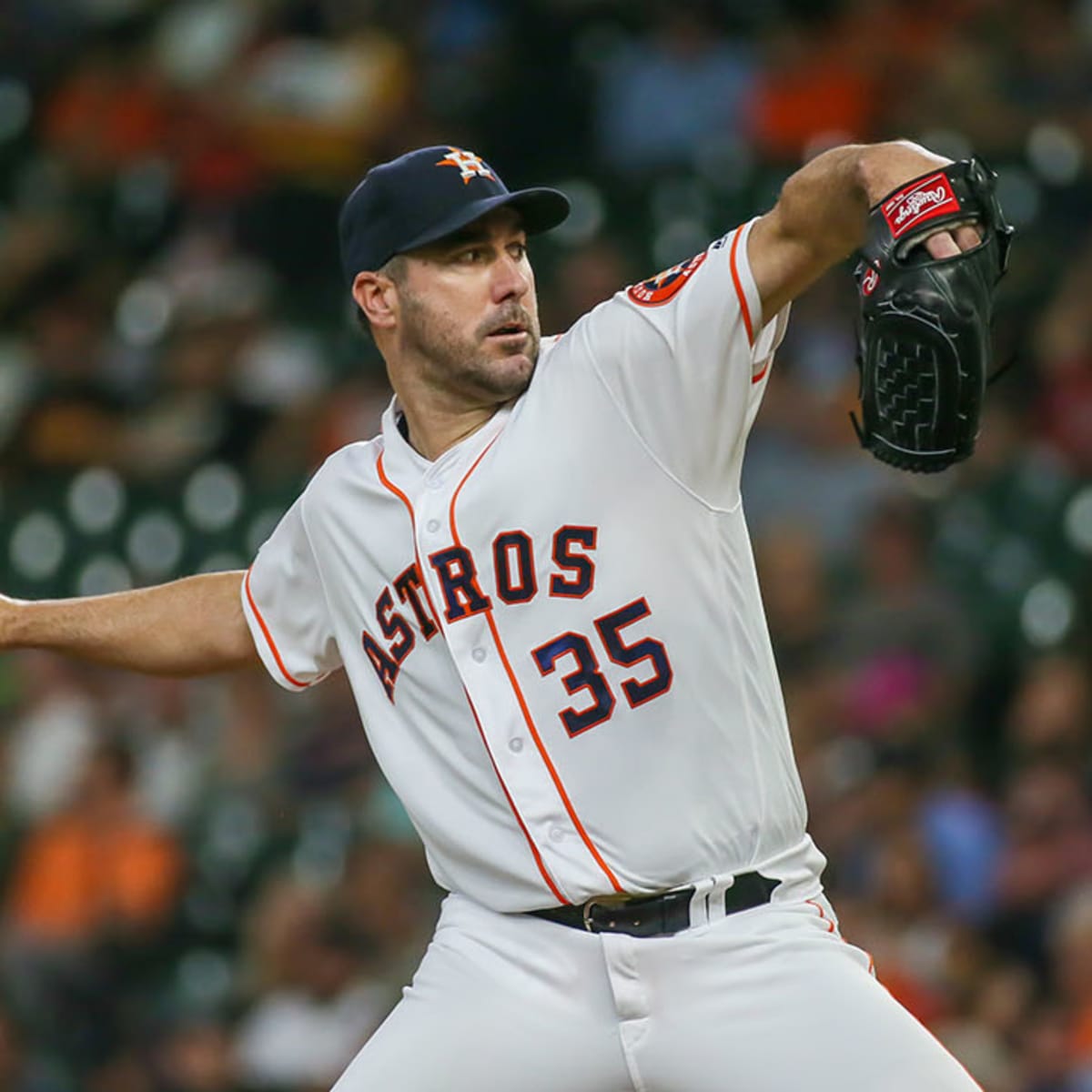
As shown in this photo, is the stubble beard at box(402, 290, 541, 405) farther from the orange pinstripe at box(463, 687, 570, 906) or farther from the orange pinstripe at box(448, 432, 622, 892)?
the orange pinstripe at box(463, 687, 570, 906)

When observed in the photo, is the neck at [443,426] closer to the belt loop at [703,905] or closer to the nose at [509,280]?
the nose at [509,280]

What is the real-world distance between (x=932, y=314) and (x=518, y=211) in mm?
1087

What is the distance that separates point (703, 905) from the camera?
3332 millimetres

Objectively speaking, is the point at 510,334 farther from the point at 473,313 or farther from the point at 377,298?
the point at 377,298

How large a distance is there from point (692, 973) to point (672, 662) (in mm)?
468

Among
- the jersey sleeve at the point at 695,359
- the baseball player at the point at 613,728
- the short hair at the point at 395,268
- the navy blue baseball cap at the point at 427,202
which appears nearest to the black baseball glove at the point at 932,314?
the baseball player at the point at 613,728

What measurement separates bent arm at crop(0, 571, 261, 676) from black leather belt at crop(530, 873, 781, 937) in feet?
3.04

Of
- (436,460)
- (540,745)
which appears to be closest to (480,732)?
(540,745)

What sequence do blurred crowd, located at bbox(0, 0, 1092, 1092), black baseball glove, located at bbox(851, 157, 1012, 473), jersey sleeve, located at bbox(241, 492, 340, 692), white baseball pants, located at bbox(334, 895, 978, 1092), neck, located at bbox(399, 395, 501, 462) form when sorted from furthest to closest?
1. blurred crowd, located at bbox(0, 0, 1092, 1092)
2. jersey sleeve, located at bbox(241, 492, 340, 692)
3. neck, located at bbox(399, 395, 501, 462)
4. white baseball pants, located at bbox(334, 895, 978, 1092)
5. black baseball glove, located at bbox(851, 157, 1012, 473)

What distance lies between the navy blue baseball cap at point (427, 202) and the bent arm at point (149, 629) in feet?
2.29

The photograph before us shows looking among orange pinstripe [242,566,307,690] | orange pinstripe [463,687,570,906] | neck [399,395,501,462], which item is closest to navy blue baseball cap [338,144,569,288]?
neck [399,395,501,462]

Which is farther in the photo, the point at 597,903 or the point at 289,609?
the point at 289,609

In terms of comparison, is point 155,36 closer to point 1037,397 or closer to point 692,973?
point 1037,397

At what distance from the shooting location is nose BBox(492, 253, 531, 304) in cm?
362
